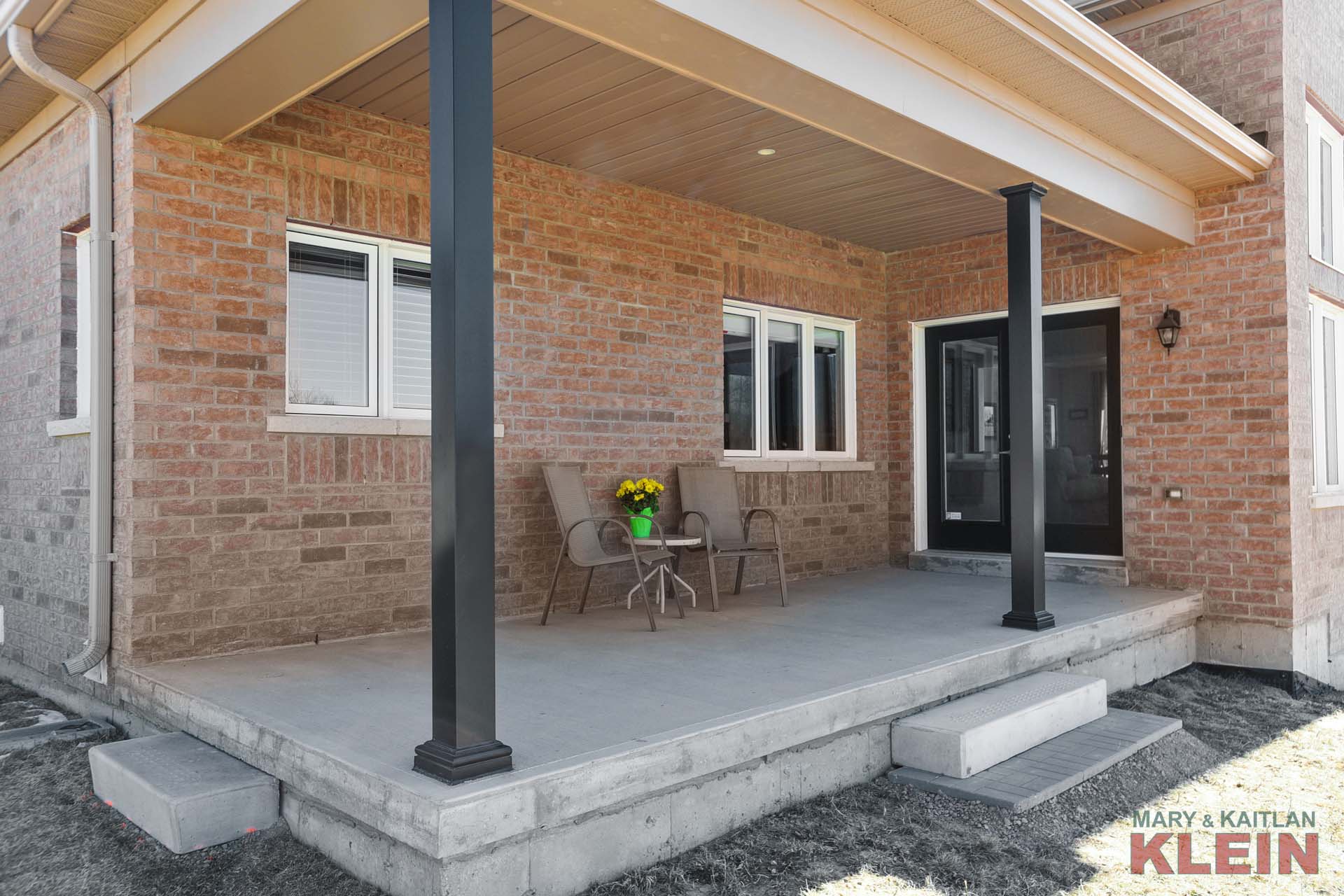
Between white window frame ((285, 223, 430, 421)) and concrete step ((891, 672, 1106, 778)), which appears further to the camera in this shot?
white window frame ((285, 223, 430, 421))

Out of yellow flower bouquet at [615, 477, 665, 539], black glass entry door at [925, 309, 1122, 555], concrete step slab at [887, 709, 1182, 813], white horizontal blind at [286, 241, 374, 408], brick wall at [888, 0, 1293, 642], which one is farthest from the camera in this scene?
black glass entry door at [925, 309, 1122, 555]

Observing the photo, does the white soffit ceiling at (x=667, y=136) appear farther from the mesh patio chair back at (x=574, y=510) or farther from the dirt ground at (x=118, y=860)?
the dirt ground at (x=118, y=860)

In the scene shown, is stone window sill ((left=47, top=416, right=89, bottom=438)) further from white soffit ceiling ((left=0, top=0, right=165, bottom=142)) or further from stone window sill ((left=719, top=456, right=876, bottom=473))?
stone window sill ((left=719, top=456, right=876, bottom=473))

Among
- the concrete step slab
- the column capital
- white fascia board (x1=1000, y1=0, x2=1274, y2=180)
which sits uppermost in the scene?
white fascia board (x1=1000, y1=0, x2=1274, y2=180)

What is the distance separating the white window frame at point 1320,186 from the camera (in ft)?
22.1

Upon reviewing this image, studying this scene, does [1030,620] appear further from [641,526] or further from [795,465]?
[795,465]

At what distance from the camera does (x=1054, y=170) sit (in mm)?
5047

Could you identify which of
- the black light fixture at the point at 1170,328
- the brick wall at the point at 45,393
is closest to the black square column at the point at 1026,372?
the black light fixture at the point at 1170,328

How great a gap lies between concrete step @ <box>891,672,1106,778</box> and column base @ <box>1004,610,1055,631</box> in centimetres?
49

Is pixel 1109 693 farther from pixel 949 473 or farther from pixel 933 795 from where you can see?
pixel 949 473

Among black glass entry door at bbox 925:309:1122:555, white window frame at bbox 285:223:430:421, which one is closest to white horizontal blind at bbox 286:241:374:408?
white window frame at bbox 285:223:430:421

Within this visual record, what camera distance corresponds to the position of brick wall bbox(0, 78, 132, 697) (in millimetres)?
4523

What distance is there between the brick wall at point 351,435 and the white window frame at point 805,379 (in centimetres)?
27

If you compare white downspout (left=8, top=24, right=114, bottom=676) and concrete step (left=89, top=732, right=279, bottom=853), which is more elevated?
white downspout (left=8, top=24, right=114, bottom=676)
